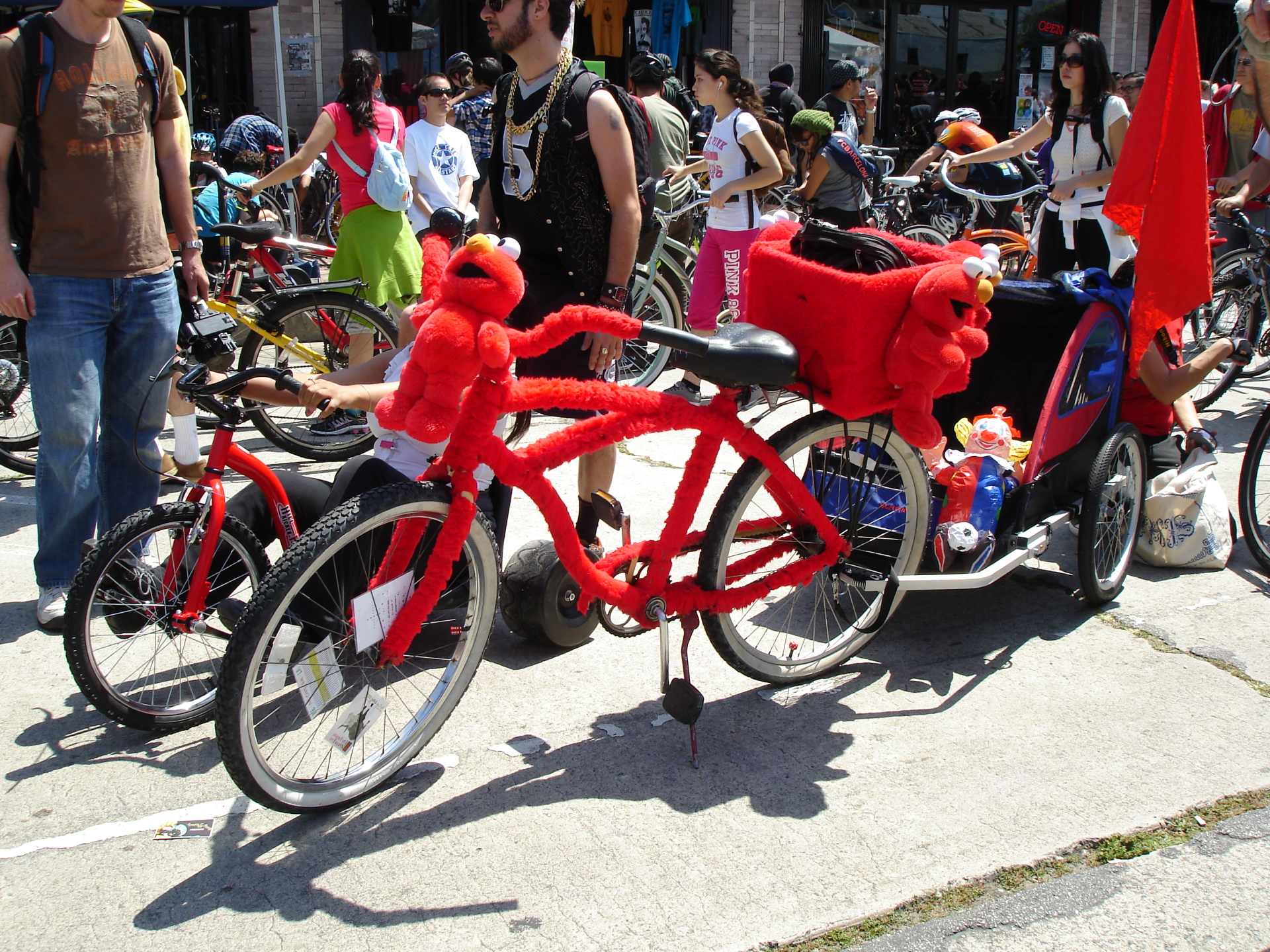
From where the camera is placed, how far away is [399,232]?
19.5ft

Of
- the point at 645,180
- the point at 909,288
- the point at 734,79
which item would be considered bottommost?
the point at 909,288

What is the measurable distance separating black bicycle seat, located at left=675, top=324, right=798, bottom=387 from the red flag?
1.68m

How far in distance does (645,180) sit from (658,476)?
187 cm

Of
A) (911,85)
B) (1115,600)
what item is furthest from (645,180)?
(911,85)

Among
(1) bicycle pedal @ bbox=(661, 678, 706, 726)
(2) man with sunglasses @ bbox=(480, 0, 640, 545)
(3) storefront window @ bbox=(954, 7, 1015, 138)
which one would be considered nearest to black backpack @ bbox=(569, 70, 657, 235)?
(2) man with sunglasses @ bbox=(480, 0, 640, 545)

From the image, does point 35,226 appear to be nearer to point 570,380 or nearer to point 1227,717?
point 570,380

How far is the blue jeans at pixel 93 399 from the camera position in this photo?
354 cm

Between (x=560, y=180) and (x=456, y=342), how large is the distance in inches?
51.7

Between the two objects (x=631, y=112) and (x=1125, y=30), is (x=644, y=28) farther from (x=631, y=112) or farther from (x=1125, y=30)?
(x=631, y=112)

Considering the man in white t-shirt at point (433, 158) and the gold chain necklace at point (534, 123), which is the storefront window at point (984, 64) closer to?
the man in white t-shirt at point (433, 158)

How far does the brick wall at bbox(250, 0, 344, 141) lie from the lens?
14031 millimetres

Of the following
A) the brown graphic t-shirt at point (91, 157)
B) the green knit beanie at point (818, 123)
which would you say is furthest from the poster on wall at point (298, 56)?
the brown graphic t-shirt at point (91, 157)

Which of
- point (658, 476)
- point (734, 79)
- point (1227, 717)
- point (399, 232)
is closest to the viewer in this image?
point (1227, 717)

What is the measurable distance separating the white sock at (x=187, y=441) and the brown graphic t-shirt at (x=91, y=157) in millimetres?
828
